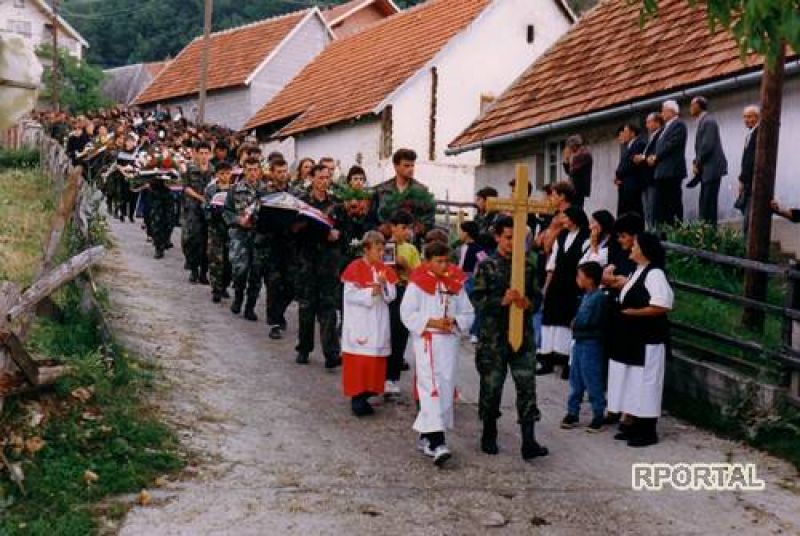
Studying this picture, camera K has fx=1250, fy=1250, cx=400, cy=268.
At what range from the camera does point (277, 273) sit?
13539mm

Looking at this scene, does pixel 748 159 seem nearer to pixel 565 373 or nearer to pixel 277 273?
pixel 565 373

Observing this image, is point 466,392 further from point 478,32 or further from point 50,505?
point 478,32

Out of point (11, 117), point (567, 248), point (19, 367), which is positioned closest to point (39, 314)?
point (19, 367)

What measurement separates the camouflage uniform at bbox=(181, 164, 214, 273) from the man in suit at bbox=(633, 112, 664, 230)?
18.5 ft

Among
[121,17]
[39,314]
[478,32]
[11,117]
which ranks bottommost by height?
[39,314]

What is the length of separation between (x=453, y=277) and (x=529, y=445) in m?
1.41

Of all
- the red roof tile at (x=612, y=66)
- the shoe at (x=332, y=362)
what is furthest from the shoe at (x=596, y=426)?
the red roof tile at (x=612, y=66)

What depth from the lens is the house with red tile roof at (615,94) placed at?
1545 cm

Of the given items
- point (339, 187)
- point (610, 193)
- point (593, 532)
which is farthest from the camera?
point (610, 193)

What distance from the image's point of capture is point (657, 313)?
9.81 meters

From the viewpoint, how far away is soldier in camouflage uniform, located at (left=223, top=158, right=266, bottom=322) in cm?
1425

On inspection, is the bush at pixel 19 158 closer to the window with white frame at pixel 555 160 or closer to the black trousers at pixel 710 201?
the window with white frame at pixel 555 160

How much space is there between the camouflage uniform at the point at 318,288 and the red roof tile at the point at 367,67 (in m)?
18.6

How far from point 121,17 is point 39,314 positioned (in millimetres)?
73866
